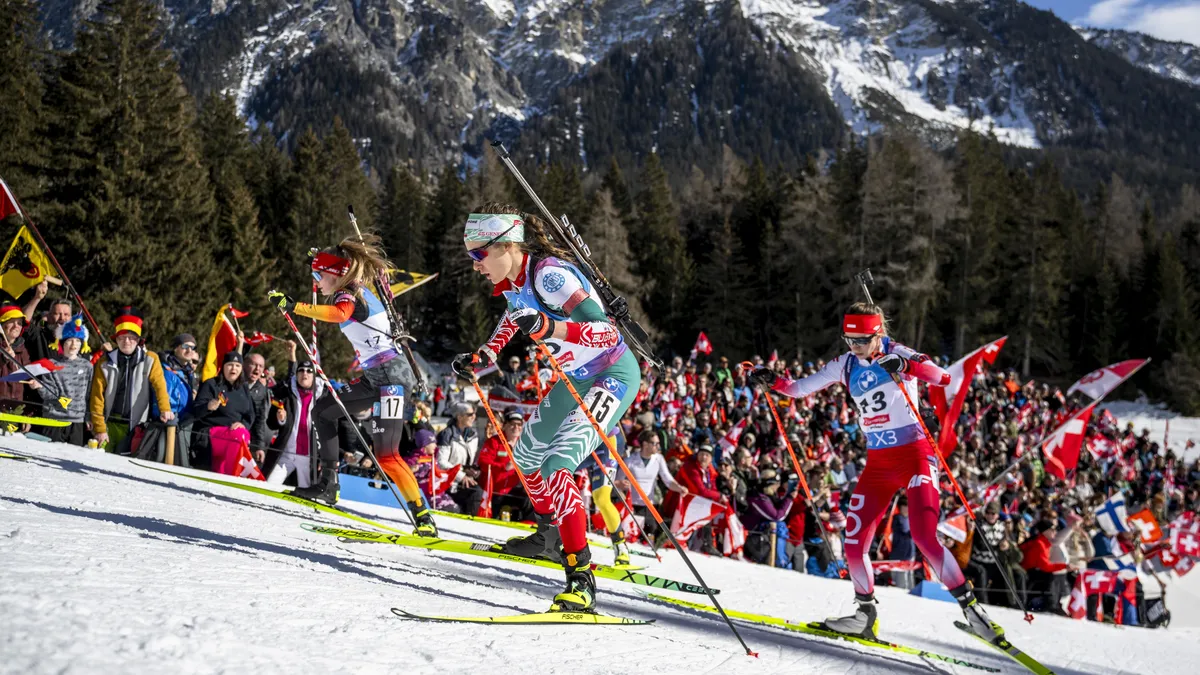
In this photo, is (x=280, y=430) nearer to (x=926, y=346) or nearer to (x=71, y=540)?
(x=71, y=540)

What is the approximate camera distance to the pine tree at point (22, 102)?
24500 mm

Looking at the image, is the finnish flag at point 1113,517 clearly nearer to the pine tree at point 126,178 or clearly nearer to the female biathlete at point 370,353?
the female biathlete at point 370,353

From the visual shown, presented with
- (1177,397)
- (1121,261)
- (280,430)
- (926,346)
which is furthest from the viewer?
(1121,261)

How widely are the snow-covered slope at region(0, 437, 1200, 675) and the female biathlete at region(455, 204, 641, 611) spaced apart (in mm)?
518

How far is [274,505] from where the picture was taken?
23.4 feet

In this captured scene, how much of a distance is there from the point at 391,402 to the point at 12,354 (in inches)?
181

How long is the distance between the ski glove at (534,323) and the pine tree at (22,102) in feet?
80.4

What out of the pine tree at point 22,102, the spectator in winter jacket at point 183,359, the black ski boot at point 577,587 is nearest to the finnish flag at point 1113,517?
the black ski boot at point 577,587

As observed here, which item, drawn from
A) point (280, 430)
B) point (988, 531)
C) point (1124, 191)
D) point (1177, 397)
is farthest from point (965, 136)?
point (280, 430)

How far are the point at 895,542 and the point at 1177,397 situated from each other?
41.4 meters

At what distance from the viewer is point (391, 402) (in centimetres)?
671

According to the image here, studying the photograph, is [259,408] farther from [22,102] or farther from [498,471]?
[22,102]

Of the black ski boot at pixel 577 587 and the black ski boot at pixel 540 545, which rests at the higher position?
the black ski boot at pixel 577 587

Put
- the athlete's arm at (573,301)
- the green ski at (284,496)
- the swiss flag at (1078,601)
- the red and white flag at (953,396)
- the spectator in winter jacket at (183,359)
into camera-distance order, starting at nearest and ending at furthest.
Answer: the athlete's arm at (573,301)
the green ski at (284,496)
the red and white flag at (953,396)
the spectator in winter jacket at (183,359)
the swiss flag at (1078,601)
